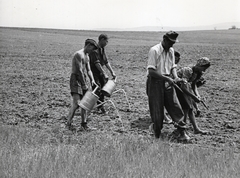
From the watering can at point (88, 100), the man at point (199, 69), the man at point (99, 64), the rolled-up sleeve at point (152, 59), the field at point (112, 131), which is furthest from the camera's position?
the man at point (99, 64)

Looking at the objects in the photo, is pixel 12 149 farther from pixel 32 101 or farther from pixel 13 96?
pixel 13 96

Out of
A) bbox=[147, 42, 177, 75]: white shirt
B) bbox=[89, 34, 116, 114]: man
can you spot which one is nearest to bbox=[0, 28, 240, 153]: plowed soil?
bbox=[89, 34, 116, 114]: man

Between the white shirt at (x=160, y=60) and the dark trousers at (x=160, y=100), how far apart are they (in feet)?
0.59

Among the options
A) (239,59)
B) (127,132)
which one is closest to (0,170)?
(127,132)

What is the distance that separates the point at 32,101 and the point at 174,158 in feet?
16.9

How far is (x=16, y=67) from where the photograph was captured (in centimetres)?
1498

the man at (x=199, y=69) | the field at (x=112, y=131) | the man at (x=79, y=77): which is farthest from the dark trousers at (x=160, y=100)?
the man at (x=79, y=77)

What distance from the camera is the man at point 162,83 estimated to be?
5574 mm

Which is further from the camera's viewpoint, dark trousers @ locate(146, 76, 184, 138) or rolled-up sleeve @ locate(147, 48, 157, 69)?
dark trousers @ locate(146, 76, 184, 138)

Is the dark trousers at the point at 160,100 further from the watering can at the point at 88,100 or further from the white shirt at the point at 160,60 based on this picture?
the watering can at the point at 88,100

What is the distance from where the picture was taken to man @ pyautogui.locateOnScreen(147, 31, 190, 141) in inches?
219

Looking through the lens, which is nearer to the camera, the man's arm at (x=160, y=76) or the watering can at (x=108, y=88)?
the man's arm at (x=160, y=76)

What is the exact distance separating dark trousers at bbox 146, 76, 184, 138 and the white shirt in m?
0.18

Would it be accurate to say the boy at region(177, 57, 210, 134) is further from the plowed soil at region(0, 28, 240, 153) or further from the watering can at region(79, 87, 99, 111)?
the watering can at region(79, 87, 99, 111)
